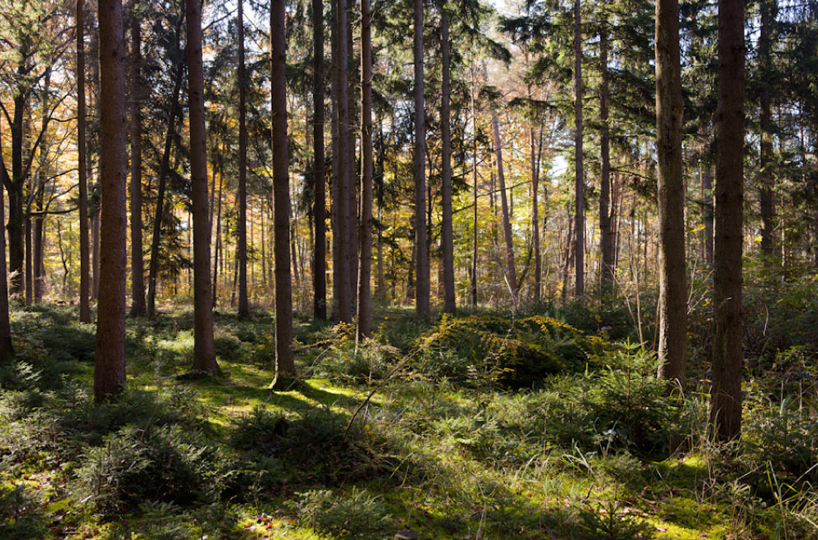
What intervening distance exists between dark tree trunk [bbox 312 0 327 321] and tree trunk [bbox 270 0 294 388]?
16.9 feet

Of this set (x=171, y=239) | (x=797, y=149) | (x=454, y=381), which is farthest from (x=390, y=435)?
(x=797, y=149)

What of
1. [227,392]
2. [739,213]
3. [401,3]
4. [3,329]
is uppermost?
[401,3]

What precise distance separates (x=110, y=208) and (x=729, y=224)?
705 cm

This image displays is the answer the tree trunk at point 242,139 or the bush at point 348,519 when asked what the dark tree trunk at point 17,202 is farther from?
the bush at point 348,519

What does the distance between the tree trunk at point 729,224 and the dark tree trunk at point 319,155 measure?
10.2 m

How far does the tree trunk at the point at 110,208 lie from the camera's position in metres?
5.79

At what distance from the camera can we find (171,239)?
712 inches

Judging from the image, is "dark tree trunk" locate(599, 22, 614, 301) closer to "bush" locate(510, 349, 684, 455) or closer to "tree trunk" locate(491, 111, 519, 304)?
"tree trunk" locate(491, 111, 519, 304)

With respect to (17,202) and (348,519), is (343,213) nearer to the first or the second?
(348,519)

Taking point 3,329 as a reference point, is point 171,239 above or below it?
above

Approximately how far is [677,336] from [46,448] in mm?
6747

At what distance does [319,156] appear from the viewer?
45.7 ft

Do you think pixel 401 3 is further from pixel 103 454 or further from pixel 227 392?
pixel 103 454

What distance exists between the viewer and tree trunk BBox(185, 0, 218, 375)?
742cm
